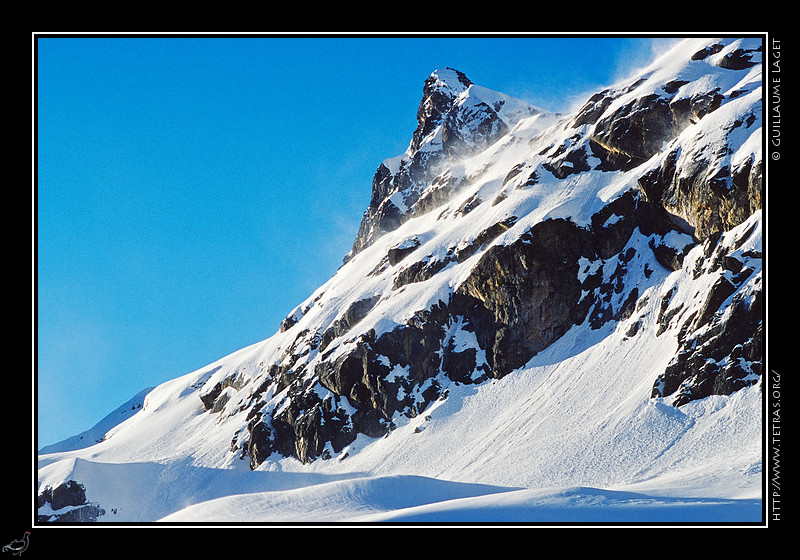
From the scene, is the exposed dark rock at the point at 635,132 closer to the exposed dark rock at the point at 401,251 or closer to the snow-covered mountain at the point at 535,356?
the snow-covered mountain at the point at 535,356

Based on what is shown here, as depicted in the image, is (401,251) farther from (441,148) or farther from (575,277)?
(441,148)

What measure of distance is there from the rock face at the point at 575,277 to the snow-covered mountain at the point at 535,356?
0.96 feet

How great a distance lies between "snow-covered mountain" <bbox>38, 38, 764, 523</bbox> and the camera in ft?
219

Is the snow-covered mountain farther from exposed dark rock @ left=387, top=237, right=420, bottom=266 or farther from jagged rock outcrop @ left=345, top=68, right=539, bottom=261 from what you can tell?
jagged rock outcrop @ left=345, top=68, right=539, bottom=261

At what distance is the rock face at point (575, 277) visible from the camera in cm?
7944

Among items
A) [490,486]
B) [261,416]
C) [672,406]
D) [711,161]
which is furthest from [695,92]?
[261,416]

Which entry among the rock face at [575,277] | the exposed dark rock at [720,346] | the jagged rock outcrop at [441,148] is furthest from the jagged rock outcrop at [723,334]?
the jagged rock outcrop at [441,148]

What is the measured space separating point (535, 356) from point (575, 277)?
40.3 ft

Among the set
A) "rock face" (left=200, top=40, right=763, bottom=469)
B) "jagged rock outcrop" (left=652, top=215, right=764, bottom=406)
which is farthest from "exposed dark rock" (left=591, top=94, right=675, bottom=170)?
"jagged rock outcrop" (left=652, top=215, right=764, bottom=406)
